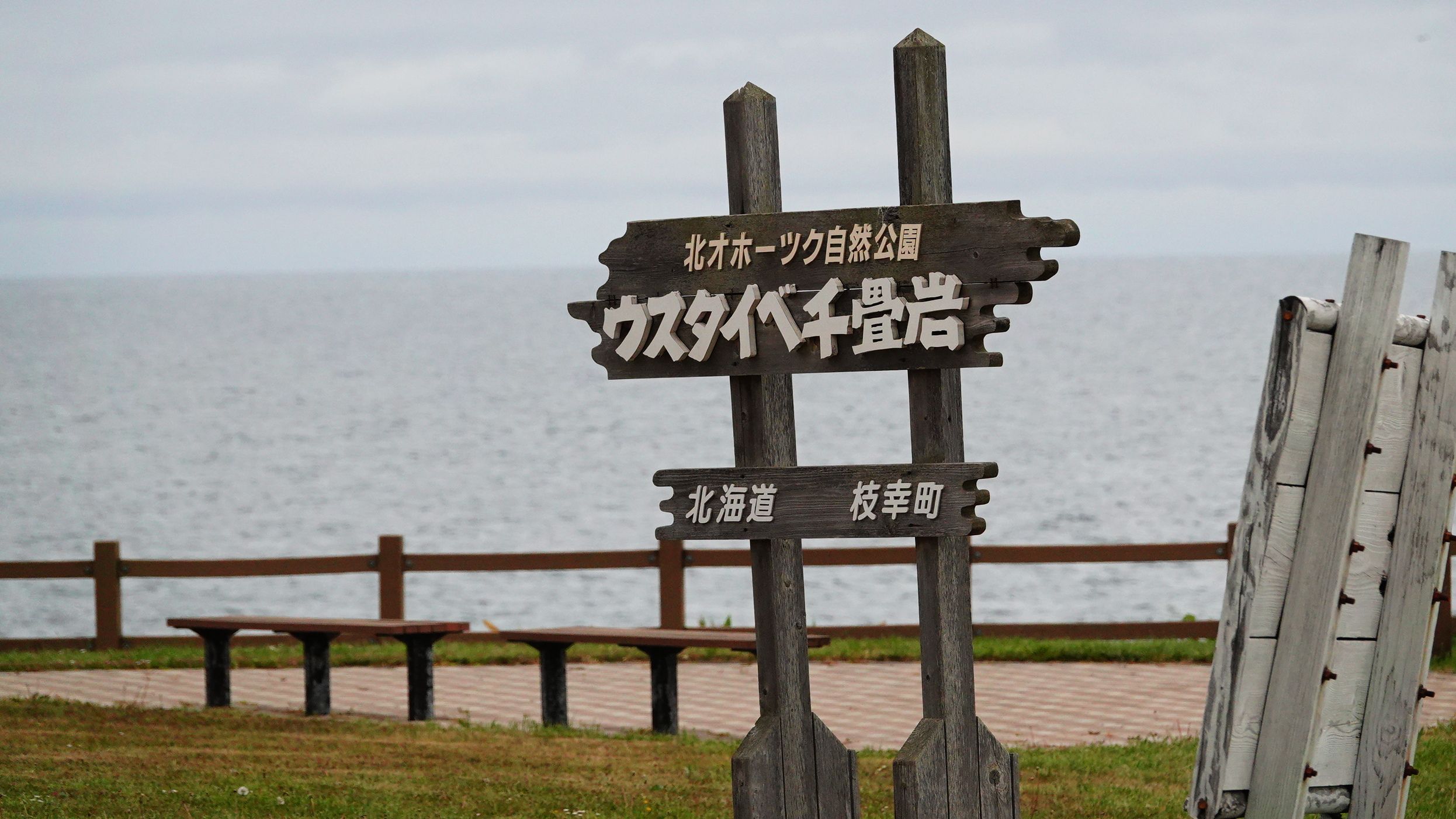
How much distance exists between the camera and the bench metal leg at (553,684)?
10.3 metres

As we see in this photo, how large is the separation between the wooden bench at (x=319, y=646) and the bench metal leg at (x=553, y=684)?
646 millimetres

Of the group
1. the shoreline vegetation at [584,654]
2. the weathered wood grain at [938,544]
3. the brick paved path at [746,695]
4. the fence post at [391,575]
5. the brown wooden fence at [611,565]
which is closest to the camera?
the weathered wood grain at [938,544]

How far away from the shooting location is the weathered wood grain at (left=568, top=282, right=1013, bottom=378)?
578 centimetres

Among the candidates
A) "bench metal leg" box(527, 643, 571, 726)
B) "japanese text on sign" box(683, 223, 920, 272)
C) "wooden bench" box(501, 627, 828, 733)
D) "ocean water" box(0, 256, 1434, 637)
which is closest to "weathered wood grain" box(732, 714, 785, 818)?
"japanese text on sign" box(683, 223, 920, 272)

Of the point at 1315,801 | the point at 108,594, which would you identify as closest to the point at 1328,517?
the point at 1315,801

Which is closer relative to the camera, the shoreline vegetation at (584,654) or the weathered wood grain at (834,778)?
the weathered wood grain at (834,778)

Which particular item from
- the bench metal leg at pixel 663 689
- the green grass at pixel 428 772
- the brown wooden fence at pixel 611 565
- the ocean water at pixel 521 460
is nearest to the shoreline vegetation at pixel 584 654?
the brown wooden fence at pixel 611 565

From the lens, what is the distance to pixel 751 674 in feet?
40.5

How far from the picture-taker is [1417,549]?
17.6 ft

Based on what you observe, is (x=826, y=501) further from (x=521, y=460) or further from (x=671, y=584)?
(x=521, y=460)

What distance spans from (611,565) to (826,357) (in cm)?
736

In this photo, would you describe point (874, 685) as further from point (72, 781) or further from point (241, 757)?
point (72, 781)

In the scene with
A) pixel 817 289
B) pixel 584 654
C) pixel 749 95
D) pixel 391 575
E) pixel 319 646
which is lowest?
pixel 584 654

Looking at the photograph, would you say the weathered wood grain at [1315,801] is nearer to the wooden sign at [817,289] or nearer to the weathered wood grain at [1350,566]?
the weathered wood grain at [1350,566]
